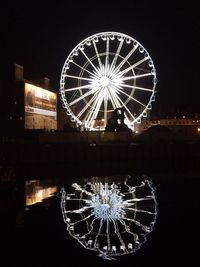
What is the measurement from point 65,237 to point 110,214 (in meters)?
3.82

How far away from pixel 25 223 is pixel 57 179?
12833 mm

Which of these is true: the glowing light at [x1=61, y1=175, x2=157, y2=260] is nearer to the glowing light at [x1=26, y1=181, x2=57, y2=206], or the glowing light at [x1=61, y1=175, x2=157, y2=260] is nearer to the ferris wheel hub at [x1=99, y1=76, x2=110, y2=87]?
the glowing light at [x1=26, y1=181, x2=57, y2=206]

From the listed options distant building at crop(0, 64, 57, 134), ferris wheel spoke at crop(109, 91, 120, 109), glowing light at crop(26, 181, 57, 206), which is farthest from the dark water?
distant building at crop(0, 64, 57, 134)

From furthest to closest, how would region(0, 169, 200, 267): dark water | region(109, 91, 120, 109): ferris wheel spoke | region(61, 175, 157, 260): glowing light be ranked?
region(109, 91, 120, 109): ferris wheel spoke → region(61, 175, 157, 260): glowing light → region(0, 169, 200, 267): dark water

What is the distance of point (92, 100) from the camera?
42.6 metres

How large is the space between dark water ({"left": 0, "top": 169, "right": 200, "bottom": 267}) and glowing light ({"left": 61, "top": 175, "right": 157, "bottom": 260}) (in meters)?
0.33

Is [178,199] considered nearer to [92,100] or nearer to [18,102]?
[92,100]

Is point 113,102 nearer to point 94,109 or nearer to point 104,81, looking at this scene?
point 94,109

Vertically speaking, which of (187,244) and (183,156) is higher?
(183,156)

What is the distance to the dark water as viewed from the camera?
12.5 m

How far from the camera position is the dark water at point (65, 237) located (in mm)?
12523

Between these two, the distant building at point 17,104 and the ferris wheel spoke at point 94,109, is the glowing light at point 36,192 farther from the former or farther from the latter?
the distant building at point 17,104

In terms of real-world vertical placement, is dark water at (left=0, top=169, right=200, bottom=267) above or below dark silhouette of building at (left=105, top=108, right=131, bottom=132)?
below

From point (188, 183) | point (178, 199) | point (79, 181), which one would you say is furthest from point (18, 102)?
point (178, 199)
